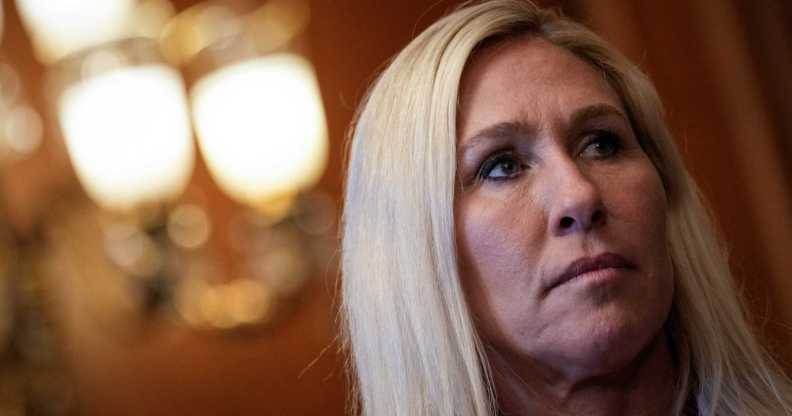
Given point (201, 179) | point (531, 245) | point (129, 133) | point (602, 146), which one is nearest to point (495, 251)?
point (531, 245)

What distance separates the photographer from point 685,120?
2.29 meters

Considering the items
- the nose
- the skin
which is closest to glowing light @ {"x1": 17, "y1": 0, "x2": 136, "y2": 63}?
the skin

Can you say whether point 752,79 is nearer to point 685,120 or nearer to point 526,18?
point 685,120

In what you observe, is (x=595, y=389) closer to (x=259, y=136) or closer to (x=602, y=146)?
(x=602, y=146)

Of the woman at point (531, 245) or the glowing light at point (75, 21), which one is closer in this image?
the woman at point (531, 245)

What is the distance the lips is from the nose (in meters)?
0.03

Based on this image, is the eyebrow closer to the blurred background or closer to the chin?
the chin

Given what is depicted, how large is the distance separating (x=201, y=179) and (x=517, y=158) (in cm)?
169

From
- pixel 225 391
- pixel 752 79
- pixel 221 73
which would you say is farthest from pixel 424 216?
pixel 225 391

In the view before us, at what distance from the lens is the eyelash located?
112cm

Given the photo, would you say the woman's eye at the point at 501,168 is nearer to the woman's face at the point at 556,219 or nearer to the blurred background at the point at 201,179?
the woman's face at the point at 556,219

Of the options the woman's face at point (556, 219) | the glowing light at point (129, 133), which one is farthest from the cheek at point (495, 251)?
the glowing light at point (129, 133)

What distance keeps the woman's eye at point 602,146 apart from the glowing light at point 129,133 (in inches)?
48.8

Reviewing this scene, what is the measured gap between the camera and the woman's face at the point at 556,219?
1.05m
